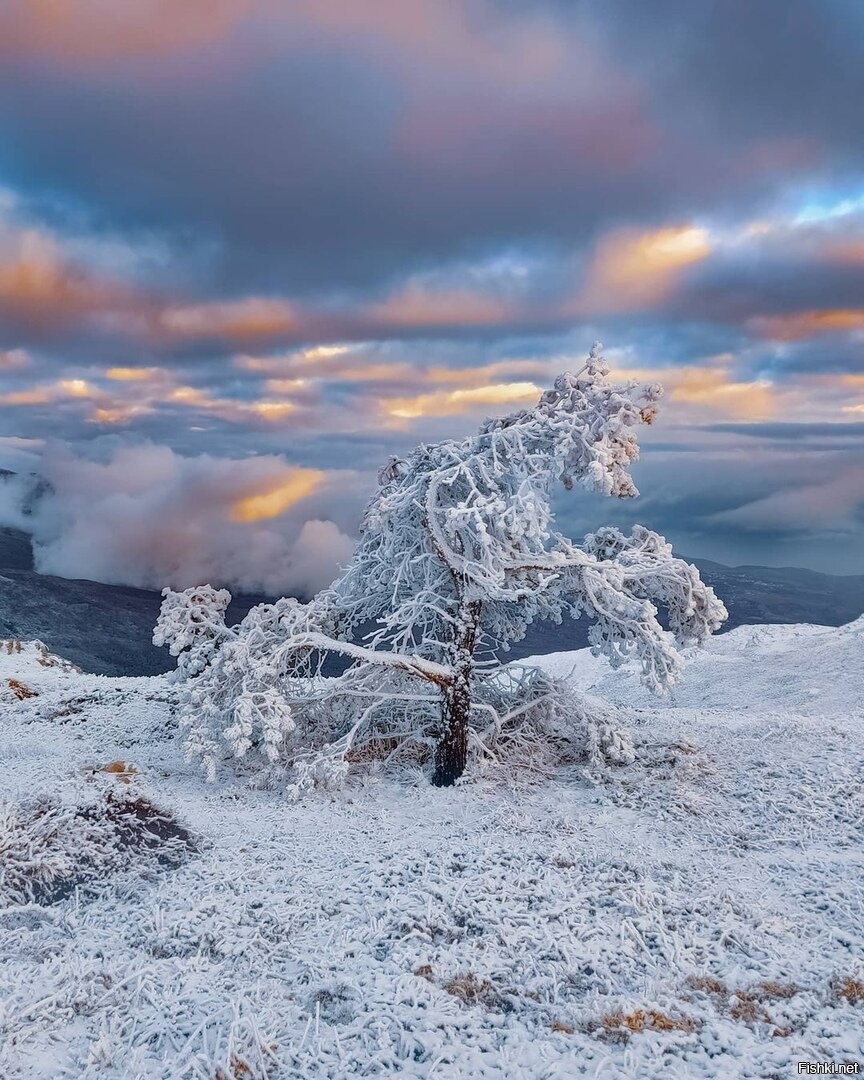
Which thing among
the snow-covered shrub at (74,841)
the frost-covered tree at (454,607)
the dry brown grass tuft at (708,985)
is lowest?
the snow-covered shrub at (74,841)

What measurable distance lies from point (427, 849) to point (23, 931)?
4856 millimetres

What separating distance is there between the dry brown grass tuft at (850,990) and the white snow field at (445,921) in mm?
32

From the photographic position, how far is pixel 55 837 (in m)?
9.89

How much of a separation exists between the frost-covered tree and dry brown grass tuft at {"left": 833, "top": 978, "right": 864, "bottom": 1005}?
631cm

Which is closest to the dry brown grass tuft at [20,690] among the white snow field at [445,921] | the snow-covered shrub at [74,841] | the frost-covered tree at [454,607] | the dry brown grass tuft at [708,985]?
the white snow field at [445,921]

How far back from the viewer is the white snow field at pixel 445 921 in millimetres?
5711

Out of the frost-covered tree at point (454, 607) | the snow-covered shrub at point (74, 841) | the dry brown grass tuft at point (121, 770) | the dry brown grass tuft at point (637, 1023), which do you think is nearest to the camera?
the dry brown grass tuft at point (637, 1023)

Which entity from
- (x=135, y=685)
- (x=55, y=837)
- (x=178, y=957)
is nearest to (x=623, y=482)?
(x=178, y=957)

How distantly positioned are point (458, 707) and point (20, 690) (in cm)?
1606

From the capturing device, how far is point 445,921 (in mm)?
7660

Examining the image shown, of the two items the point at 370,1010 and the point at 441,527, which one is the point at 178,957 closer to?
the point at 370,1010

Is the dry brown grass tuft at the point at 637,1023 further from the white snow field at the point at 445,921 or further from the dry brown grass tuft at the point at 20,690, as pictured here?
the dry brown grass tuft at the point at 20,690

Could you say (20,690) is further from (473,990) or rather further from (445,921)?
(473,990)

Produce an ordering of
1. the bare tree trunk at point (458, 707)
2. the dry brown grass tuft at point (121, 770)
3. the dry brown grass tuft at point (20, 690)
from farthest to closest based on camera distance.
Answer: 1. the dry brown grass tuft at point (20, 690)
2. the dry brown grass tuft at point (121, 770)
3. the bare tree trunk at point (458, 707)
